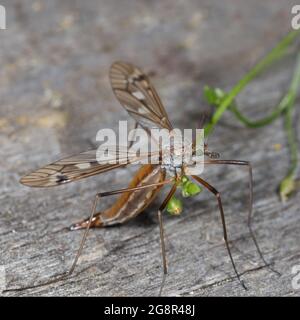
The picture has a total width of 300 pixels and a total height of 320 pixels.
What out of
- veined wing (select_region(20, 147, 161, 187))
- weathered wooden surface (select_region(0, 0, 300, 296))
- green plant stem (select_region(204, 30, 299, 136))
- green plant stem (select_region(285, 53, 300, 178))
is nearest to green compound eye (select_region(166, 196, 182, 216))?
weathered wooden surface (select_region(0, 0, 300, 296))

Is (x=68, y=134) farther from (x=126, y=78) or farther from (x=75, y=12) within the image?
(x=75, y=12)

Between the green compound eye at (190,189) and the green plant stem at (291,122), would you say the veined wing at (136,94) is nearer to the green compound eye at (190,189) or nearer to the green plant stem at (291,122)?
the green compound eye at (190,189)

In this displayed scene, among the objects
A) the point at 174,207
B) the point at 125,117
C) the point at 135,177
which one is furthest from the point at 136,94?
the point at 174,207

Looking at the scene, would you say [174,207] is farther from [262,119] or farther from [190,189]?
[262,119]

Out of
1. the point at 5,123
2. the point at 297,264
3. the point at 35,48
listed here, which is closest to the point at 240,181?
the point at 297,264

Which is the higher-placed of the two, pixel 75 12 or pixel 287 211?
pixel 75 12

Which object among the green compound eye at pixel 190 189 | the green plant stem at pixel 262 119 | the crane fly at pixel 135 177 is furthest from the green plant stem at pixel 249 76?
the green compound eye at pixel 190 189
